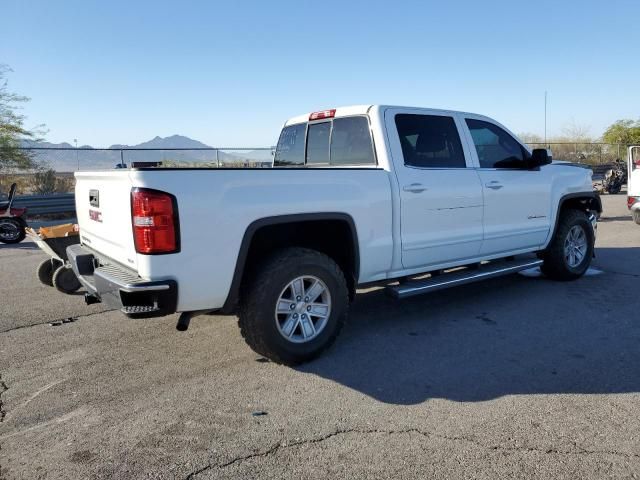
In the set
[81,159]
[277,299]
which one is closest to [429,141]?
[277,299]

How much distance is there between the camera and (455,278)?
15.8ft

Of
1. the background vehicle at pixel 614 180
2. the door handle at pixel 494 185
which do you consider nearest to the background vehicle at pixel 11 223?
the door handle at pixel 494 185

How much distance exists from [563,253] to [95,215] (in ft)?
17.4

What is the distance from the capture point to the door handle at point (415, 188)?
14.4ft

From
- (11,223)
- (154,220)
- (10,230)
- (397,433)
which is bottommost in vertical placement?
(397,433)

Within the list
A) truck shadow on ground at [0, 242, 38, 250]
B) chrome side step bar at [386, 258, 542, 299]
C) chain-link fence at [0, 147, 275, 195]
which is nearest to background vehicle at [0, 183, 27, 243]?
truck shadow on ground at [0, 242, 38, 250]

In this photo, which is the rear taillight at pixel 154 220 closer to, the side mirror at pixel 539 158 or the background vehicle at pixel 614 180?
the side mirror at pixel 539 158

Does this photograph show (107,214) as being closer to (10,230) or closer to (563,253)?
(563,253)

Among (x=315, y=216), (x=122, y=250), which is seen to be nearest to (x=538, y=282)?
(x=315, y=216)

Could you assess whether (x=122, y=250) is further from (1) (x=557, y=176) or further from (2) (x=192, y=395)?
(1) (x=557, y=176)

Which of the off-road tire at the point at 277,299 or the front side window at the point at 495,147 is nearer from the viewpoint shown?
the off-road tire at the point at 277,299

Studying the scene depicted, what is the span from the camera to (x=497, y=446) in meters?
2.77

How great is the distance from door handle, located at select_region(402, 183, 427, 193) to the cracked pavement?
1307mm

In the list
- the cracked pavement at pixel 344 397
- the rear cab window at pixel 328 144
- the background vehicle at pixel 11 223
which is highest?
the rear cab window at pixel 328 144
